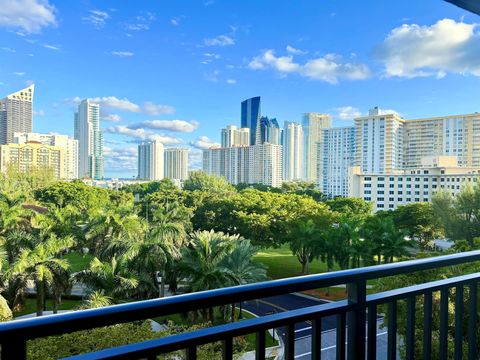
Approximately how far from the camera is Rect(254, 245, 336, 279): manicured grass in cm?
1794

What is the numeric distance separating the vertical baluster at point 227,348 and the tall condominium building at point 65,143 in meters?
45.4

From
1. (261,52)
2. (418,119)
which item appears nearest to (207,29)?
(261,52)

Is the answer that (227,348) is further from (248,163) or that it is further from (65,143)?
(65,143)

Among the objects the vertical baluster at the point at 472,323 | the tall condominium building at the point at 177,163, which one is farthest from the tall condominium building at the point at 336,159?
the vertical baluster at the point at 472,323

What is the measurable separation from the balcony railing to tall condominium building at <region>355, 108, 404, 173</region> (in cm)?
3268

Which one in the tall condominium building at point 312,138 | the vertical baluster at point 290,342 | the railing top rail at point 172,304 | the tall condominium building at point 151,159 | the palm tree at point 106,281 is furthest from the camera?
the tall condominium building at point 151,159

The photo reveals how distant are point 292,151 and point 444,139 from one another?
18.9m

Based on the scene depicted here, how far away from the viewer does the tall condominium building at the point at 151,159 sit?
55031 mm

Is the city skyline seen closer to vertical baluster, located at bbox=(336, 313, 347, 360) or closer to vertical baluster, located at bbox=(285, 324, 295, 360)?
vertical baluster, located at bbox=(336, 313, 347, 360)

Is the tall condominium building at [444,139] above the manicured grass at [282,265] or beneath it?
above

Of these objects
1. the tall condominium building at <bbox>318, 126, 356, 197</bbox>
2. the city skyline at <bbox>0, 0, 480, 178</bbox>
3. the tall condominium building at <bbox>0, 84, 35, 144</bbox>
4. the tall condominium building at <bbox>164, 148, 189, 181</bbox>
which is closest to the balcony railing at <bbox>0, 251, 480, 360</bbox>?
the tall condominium building at <bbox>318, 126, 356, 197</bbox>

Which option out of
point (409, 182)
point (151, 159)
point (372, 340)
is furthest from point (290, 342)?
point (151, 159)

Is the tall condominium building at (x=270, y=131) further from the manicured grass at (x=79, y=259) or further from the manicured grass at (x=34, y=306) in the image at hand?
the manicured grass at (x=34, y=306)

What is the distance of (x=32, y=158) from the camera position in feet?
129
